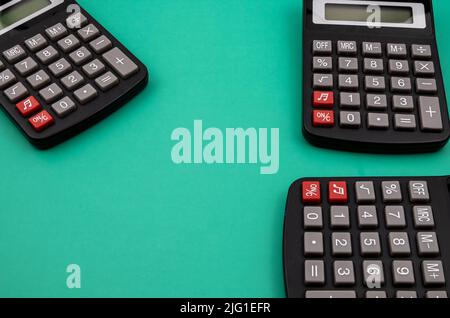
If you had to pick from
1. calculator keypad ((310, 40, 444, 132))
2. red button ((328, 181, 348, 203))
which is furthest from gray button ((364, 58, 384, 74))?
red button ((328, 181, 348, 203))

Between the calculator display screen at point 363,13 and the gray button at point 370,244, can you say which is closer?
the gray button at point 370,244

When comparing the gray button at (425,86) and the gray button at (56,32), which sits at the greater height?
the gray button at (56,32)

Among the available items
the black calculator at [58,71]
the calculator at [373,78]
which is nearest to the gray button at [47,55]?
the black calculator at [58,71]

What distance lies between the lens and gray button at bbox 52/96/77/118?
438 mm

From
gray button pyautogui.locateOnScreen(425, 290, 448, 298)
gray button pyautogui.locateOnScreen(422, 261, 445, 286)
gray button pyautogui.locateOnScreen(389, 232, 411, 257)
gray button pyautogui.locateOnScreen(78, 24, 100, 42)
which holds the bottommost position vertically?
gray button pyautogui.locateOnScreen(425, 290, 448, 298)

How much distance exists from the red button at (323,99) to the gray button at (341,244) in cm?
11

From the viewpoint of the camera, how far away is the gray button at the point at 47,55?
0.46 meters

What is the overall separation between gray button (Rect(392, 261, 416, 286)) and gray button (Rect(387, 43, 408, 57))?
0.18 metres

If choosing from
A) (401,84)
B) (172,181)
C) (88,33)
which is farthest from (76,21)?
(401,84)

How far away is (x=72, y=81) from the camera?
0.45 m

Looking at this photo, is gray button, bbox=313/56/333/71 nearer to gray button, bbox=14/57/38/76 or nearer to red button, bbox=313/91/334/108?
red button, bbox=313/91/334/108

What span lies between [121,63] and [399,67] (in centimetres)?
22

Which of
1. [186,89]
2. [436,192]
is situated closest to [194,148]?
[186,89]

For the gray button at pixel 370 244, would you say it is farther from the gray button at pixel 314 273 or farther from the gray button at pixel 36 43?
the gray button at pixel 36 43
